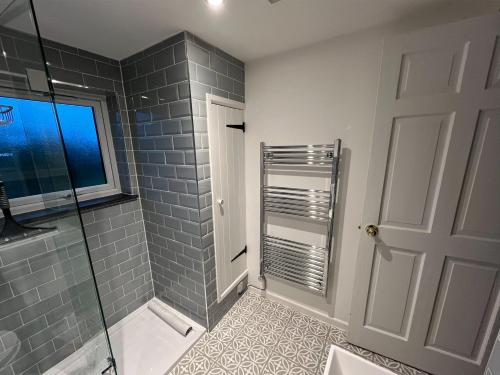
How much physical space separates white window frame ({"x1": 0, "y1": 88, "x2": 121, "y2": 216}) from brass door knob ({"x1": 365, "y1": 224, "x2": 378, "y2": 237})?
1732mm

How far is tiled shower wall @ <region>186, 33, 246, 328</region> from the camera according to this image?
1.26 m

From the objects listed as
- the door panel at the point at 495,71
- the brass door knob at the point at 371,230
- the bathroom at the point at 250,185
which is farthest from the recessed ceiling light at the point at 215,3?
the brass door knob at the point at 371,230

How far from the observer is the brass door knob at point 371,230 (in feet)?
4.09

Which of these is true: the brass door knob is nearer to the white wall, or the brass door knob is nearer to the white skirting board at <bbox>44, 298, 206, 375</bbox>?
the white wall

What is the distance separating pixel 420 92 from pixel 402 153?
31cm

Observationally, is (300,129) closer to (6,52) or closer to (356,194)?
(356,194)

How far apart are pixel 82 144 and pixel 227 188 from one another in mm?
1180

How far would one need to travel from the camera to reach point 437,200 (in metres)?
1.08

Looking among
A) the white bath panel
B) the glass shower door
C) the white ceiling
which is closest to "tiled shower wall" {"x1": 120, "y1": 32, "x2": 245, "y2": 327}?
the white ceiling

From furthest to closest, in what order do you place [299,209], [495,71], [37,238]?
[299,209]
[37,238]
[495,71]

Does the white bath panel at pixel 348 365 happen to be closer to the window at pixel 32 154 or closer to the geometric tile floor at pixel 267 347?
the geometric tile floor at pixel 267 347

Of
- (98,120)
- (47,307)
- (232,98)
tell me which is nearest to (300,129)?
(232,98)

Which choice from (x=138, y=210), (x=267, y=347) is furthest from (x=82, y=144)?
(x=267, y=347)

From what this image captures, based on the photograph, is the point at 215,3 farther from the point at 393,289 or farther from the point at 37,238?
the point at 393,289
